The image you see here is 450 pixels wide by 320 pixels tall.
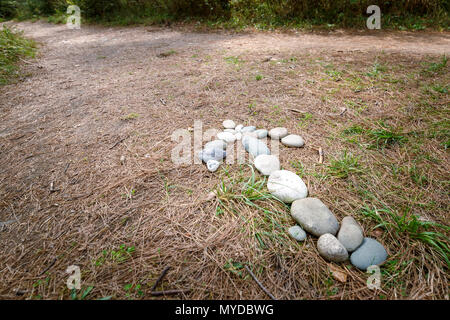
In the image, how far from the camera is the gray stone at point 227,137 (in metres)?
1.87

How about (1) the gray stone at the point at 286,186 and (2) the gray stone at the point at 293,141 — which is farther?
(2) the gray stone at the point at 293,141

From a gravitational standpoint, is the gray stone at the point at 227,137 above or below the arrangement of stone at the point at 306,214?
above

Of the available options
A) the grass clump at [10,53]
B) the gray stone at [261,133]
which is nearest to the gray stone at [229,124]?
the gray stone at [261,133]

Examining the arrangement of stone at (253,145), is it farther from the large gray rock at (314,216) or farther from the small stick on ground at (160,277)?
the small stick on ground at (160,277)

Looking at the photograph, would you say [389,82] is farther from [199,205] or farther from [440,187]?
[199,205]

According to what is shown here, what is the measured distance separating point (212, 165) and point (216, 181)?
0.14 m

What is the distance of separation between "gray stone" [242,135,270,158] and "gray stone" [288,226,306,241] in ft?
Result: 2.15

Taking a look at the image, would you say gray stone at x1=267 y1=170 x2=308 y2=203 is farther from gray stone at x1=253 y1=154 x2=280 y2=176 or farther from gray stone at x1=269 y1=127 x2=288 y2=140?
gray stone at x1=269 y1=127 x2=288 y2=140

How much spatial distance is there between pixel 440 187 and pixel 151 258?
182 centimetres

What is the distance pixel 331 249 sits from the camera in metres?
1.08

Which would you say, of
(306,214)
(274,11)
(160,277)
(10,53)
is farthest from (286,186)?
(274,11)

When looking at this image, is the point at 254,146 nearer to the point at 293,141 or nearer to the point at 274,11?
the point at 293,141

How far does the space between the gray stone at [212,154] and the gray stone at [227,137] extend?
186 mm

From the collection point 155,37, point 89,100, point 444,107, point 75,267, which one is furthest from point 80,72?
point 444,107
